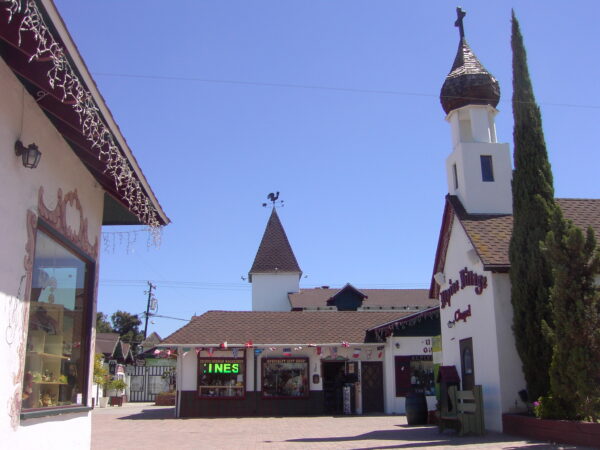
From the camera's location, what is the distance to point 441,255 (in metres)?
18.4

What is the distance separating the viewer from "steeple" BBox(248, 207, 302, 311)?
3881 centimetres

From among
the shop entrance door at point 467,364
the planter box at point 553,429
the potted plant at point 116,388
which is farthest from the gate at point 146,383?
the planter box at point 553,429

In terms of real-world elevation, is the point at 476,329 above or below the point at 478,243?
below

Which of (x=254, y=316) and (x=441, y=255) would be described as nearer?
(x=441, y=255)

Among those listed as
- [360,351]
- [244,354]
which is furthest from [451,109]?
[244,354]

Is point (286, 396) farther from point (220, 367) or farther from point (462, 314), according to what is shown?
point (462, 314)

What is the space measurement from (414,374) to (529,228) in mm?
11235

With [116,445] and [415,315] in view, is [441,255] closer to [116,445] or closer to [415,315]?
[415,315]

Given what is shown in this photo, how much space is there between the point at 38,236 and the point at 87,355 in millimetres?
2387

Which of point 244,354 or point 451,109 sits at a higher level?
point 451,109

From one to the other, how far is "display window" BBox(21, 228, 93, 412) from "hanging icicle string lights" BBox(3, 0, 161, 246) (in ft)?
3.36

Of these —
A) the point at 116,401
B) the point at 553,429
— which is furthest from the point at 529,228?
the point at 116,401

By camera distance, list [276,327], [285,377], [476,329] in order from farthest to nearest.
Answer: [276,327] → [285,377] → [476,329]

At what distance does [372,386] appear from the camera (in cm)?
2339
